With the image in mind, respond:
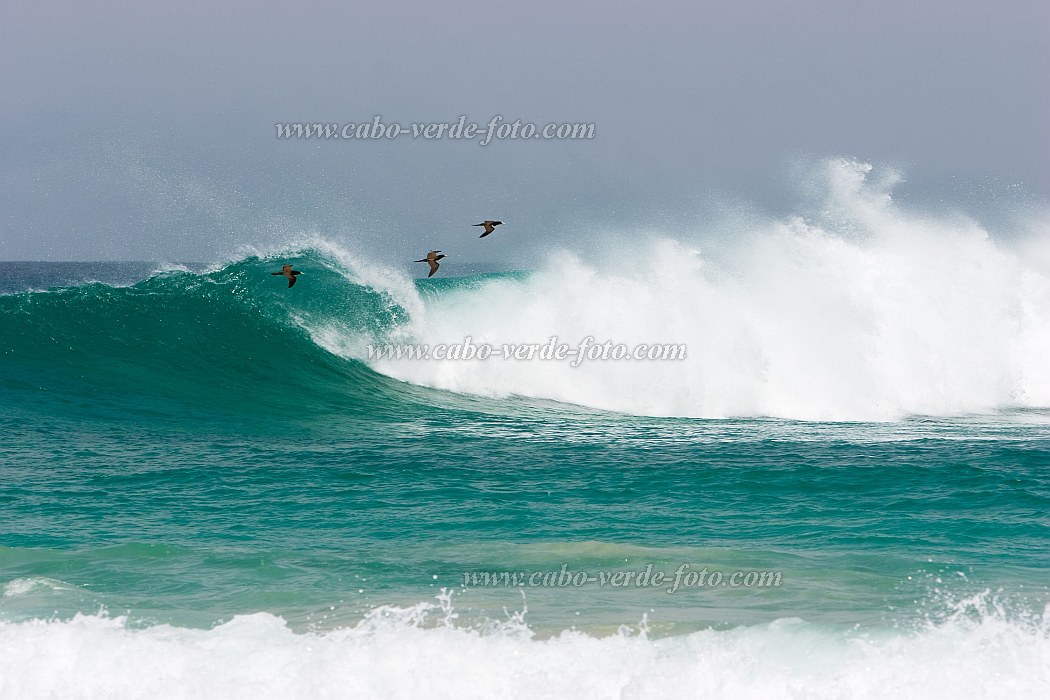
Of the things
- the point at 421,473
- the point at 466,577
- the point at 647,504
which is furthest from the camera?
the point at 421,473

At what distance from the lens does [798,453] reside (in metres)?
12.9

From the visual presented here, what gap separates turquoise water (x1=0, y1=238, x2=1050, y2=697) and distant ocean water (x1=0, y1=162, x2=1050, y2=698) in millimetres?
44

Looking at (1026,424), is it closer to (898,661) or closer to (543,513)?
(543,513)

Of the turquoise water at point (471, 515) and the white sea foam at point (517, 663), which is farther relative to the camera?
the turquoise water at point (471, 515)

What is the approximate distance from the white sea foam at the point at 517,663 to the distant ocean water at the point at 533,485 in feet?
0.08

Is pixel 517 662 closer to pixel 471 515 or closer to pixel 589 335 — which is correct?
pixel 471 515

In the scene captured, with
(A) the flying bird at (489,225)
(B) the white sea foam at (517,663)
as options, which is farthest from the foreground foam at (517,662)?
(A) the flying bird at (489,225)

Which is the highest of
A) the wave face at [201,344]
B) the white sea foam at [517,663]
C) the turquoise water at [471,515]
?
the wave face at [201,344]

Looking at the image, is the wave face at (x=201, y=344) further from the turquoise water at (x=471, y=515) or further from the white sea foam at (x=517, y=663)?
the white sea foam at (x=517, y=663)

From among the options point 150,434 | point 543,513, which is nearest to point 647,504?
point 543,513

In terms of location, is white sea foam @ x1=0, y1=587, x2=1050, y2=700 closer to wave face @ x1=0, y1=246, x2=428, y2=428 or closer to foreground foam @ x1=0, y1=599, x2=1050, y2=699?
foreground foam @ x1=0, y1=599, x2=1050, y2=699

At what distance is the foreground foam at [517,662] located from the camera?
257 inches

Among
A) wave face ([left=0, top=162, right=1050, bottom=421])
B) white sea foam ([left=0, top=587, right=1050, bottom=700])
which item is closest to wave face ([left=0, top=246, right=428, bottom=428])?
wave face ([left=0, top=162, right=1050, bottom=421])

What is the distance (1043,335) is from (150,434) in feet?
59.9
